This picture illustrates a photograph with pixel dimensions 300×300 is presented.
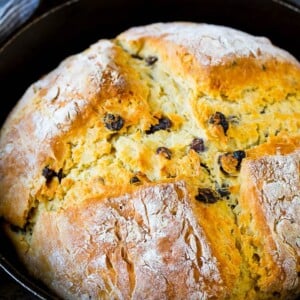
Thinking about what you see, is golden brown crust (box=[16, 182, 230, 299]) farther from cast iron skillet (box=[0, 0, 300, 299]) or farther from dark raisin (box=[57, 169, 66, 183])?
cast iron skillet (box=[0, 0, 300, 299])

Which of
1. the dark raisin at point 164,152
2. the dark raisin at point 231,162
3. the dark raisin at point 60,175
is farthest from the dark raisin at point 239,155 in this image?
the dark raisin at point 60,175

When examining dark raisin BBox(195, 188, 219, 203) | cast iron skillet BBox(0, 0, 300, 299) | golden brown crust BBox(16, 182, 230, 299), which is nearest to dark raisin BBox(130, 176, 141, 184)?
golden brown crust BBox(16, 182, 230, 299)

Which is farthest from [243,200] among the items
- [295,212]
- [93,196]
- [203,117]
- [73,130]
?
[73,130]

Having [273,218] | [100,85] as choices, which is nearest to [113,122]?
[100,85]

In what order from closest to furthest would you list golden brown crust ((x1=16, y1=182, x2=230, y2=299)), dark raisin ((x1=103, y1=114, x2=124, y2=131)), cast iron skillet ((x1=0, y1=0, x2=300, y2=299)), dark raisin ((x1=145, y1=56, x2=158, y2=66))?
golden brown crust ((x1=16, y1=182, x2=230, y2=299))
dark raisin ((x1=103, y1=114, x2=124, y2=131))
dark raisin ((x1=145, y1=56, x2=158, y2=66))
cast iron skillet ((x1=0, y1=0, x2=300, y2=299))

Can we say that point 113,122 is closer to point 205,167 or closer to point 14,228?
point 205,167

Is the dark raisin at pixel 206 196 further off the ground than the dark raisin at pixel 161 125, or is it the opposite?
the dark raisin at pixel 161 125

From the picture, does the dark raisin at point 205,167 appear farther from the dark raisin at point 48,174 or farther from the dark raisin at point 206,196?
the dark raisin at point 48,174
